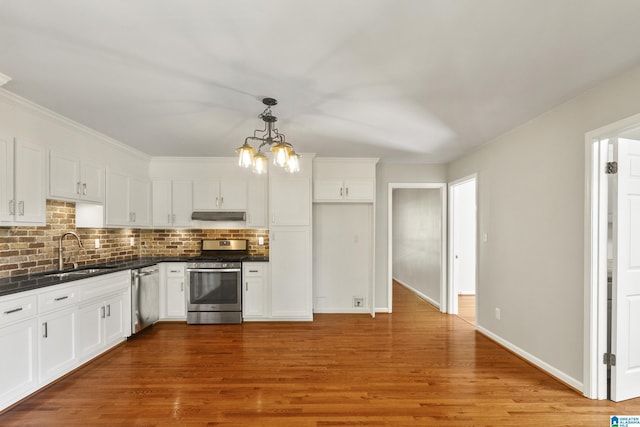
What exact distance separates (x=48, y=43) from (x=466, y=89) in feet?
9.22

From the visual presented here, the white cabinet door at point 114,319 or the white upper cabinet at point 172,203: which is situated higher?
the white upper cabinet at point 172,203

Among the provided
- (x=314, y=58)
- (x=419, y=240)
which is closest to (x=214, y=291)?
(x=314, y=58)

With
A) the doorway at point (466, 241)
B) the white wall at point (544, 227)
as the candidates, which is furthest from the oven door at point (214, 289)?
the doorway at point (466, 241)

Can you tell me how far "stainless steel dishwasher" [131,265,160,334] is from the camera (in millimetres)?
3814

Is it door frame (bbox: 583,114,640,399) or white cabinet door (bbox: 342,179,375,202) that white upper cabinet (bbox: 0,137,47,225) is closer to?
white cabinet door (bbox: 342,179,375,202)

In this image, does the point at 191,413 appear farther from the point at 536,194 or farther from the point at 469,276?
the point at 469,276

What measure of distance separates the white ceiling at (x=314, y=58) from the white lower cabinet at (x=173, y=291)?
2.11 metres

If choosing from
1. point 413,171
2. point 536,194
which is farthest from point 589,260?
point 413,171

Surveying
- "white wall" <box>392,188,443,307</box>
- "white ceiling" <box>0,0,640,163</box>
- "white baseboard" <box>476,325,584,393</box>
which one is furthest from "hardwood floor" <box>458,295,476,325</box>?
"white ceiling" <box>0,0,640,163</box>

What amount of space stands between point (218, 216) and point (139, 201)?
111cm

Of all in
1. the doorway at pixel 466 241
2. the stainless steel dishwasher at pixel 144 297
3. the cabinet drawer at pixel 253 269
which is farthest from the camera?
the doorway at pixel 466 241

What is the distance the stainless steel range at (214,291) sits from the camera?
4.36 meters

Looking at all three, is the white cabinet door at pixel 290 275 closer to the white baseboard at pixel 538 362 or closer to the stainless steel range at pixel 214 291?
the stainless steel range at pixel 214 291

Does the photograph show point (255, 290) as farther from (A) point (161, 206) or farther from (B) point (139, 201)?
(B) point (139, 201)
